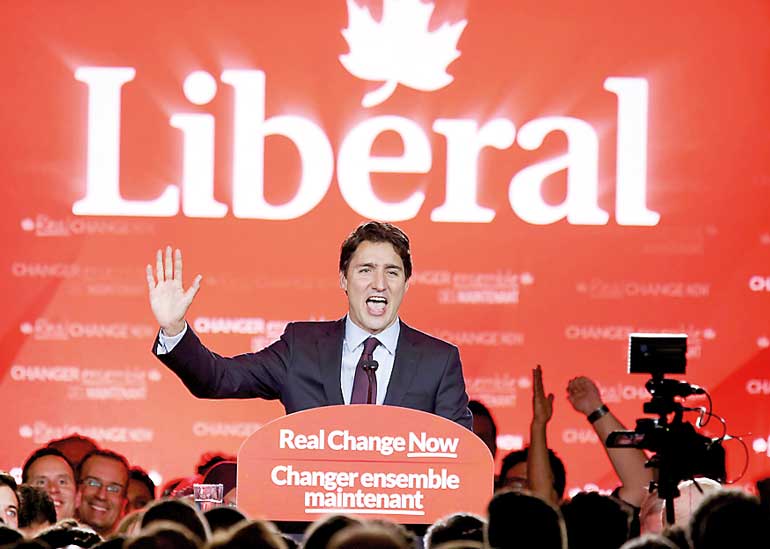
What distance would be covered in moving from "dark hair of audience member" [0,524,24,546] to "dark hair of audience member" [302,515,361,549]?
57 cm

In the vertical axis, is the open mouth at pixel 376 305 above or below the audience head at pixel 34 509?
above

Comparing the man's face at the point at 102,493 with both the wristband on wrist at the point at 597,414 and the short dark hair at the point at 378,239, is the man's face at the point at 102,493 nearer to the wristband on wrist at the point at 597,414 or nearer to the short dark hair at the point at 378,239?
the wristband on wrist at the point at 597,414

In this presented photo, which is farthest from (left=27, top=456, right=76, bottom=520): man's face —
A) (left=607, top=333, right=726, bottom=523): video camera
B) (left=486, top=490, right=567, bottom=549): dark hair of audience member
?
(left=486, top=490, right=567, bottom=549): dark hair of audience member

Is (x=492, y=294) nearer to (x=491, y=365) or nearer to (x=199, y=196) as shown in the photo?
(x=491, y=365)

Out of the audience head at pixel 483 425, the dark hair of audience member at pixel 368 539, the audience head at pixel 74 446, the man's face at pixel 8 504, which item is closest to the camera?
the dark hair of audience member at pixel 368 539

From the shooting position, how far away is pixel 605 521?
299 cm

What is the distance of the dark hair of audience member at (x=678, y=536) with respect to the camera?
102 inches

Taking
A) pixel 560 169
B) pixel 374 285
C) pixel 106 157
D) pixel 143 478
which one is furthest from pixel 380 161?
pixel 374 285

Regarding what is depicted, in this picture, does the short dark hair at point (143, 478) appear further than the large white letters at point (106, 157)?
A: No

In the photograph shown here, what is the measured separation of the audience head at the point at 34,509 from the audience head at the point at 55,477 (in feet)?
2.90

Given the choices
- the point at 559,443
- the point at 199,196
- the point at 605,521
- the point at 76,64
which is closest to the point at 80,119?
the point at 76,64

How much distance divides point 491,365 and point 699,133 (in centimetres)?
155

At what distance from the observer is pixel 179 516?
273 centimetres

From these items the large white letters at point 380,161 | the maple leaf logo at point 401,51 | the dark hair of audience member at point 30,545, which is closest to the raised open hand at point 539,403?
the large white letters at point 380,161
